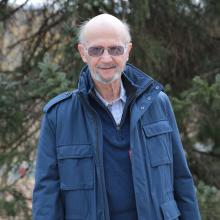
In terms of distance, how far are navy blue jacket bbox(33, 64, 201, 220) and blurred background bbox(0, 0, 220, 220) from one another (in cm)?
155

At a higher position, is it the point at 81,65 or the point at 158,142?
the point at 81,65

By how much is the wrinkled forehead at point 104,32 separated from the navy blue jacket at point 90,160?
231 millimetres

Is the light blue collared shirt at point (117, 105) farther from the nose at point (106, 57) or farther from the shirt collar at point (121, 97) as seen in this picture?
the nose at point (106, 57)

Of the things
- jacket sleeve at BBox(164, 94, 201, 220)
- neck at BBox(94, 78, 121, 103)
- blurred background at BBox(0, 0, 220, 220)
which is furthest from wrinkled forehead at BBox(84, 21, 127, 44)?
blurred background at BBox(0, 0, 220, 220)

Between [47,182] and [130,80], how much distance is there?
62 cm

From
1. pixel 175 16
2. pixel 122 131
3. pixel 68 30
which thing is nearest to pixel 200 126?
pixel 175 16

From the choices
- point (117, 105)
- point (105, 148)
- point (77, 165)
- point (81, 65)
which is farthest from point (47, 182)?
point (81, 65)

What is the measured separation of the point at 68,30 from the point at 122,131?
84.1 inches

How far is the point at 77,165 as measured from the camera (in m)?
2.44

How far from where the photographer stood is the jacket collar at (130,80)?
99.3 inches

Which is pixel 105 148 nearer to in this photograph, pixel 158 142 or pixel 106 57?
pixel 158 142

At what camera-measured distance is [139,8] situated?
4633 mm

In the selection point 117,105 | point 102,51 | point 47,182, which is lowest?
point 47,182

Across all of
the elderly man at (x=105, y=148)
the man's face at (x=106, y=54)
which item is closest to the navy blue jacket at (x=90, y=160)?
the elderly man at (x=105, y=148)
